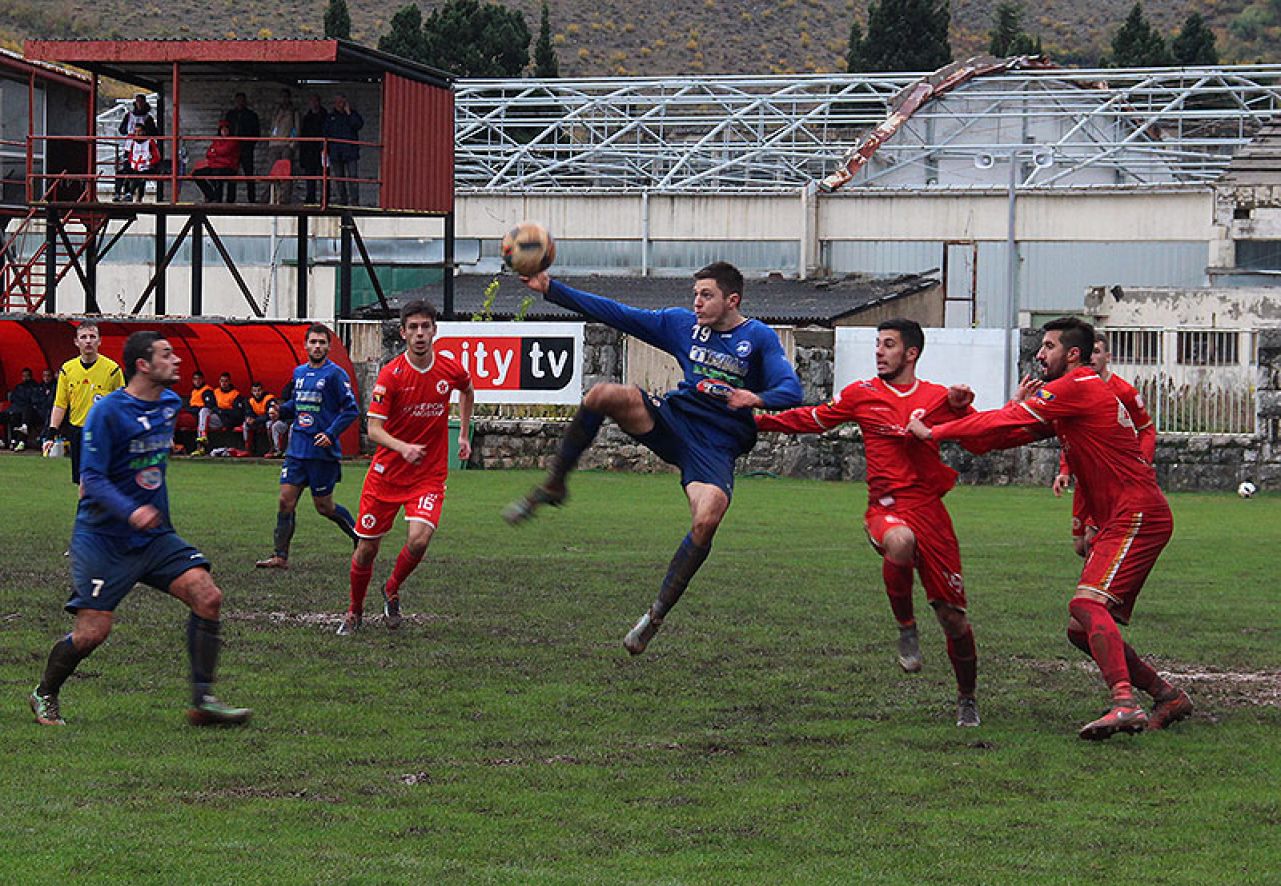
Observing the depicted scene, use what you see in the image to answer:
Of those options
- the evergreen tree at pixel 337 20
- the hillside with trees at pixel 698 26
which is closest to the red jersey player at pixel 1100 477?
the evergreen tree at pixel 337 20

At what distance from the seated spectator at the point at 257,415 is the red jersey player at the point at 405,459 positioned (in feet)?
61.0

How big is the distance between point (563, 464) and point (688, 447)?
714 mm

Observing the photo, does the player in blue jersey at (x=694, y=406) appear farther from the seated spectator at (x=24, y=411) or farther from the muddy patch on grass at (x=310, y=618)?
the seated spectator at (x=24, y=411)

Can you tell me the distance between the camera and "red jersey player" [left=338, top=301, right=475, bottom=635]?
12.7 meters

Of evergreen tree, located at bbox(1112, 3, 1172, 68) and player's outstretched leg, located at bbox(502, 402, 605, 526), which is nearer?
player's outstretched leg, located at bbox(502, 402, 605, 526)

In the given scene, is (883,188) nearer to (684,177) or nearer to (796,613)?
(684,177)

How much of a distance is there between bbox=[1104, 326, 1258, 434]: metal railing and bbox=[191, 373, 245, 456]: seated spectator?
1457 cm

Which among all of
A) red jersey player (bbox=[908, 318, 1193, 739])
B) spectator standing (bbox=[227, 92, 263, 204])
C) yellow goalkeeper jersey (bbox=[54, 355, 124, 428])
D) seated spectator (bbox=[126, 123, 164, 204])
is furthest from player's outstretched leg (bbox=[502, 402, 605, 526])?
seated spectator (bbox=[126, 123, 164, 204])

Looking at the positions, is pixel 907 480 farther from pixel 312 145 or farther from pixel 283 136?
pixel 283 136

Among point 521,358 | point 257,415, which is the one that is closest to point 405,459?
point 521,358

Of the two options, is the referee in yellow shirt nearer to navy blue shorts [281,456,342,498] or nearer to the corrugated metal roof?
navy blue shorts [281,456,342,498]

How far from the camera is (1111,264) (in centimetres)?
4878

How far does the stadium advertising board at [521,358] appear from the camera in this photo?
30.5m

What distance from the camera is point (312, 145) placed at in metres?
35.0
